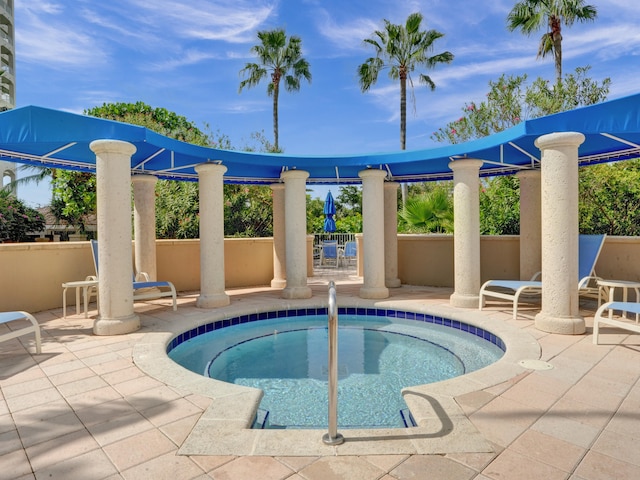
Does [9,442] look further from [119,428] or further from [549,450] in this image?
[549,450]

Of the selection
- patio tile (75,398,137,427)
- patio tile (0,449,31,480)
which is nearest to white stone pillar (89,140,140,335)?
patio tile (75,398,137,427)

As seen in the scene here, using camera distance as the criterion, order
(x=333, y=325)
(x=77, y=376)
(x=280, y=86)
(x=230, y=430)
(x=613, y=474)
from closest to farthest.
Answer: (x=613, y=474)
(x=333, y=325)
(x=230, y=430)
(x=77, y=376)
(x=280, y=86)

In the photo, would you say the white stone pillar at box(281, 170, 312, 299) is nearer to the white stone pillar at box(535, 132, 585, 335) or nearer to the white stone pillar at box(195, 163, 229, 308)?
the white stone pillar at box(195, 163, 229, 308)

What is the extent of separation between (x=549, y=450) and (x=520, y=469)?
0.36 meters

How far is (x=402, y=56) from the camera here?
1995 cm

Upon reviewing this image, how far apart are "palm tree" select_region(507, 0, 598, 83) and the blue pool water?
1427 centimetres

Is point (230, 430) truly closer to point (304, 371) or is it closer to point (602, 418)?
point (304, 371)

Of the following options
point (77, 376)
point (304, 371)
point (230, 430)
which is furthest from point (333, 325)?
point (77, 376)

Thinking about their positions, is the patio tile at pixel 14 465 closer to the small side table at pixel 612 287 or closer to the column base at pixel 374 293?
the column base at pixel 374 293

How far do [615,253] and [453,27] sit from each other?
613 inches

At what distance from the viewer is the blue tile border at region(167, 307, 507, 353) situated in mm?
5723

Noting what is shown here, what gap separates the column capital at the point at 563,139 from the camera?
5.14 m

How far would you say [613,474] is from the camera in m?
2.20

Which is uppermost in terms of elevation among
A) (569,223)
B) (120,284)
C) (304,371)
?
(569,223)
